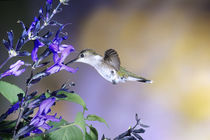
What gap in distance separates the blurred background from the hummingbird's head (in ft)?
2.35

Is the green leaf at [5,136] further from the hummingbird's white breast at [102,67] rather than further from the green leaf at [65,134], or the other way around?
the hummingbird's white breast at [102,67]

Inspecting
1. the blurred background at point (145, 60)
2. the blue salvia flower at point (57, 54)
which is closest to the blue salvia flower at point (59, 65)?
the blue salvia flower at point (57, 54)

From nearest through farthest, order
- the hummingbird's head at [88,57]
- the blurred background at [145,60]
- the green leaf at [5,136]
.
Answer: the green leaf at [5,136] < the hummingbird's head at [88,57] < the blurred background at [145,60]

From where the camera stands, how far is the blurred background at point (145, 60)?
1222 mm

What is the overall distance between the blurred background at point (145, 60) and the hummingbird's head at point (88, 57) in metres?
0.72

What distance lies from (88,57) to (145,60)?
2.57ft

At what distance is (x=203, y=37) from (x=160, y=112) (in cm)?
43

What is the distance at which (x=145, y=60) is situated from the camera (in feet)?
4.05

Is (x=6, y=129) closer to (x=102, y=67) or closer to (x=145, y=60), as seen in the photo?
(x=102, y=67)

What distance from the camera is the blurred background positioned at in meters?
1.22

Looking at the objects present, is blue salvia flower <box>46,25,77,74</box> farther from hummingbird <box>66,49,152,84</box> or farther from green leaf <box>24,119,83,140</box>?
hummingbird <box>66,49,152,84</box>

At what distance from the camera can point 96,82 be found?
49.4 inches

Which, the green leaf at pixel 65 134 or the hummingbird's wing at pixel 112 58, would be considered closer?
the green leaf at pixel 65 134

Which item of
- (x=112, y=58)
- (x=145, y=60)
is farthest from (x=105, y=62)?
(x=145, y=60)
